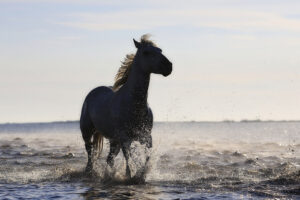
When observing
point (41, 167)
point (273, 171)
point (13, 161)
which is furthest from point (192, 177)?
point (13, 161)

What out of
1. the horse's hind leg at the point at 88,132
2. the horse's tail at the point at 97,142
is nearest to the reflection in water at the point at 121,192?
the horse's hind leg at the point at 88,132

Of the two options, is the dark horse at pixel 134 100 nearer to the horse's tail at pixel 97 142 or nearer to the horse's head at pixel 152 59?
the horse's head at pixel 152 59

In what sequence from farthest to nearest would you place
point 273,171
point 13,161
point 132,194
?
1. point 13,161
2. point 273,171
3. point 132,194

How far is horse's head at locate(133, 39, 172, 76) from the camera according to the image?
36.8 feet

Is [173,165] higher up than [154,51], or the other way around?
[154,51]

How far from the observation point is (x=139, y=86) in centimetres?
1177

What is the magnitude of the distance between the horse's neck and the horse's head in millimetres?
150

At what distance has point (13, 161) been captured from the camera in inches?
707

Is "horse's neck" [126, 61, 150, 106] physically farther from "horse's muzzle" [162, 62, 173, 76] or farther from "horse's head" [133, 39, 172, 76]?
"horse's muzzle" [162, 62, 173, 76]

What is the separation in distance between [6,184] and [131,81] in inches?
134

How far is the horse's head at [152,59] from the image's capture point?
36.8ft

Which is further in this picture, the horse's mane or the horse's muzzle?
the horse's mane

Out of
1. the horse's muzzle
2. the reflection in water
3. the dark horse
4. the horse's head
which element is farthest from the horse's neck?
the reflection in water

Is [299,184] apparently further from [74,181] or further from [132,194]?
[74,181]
